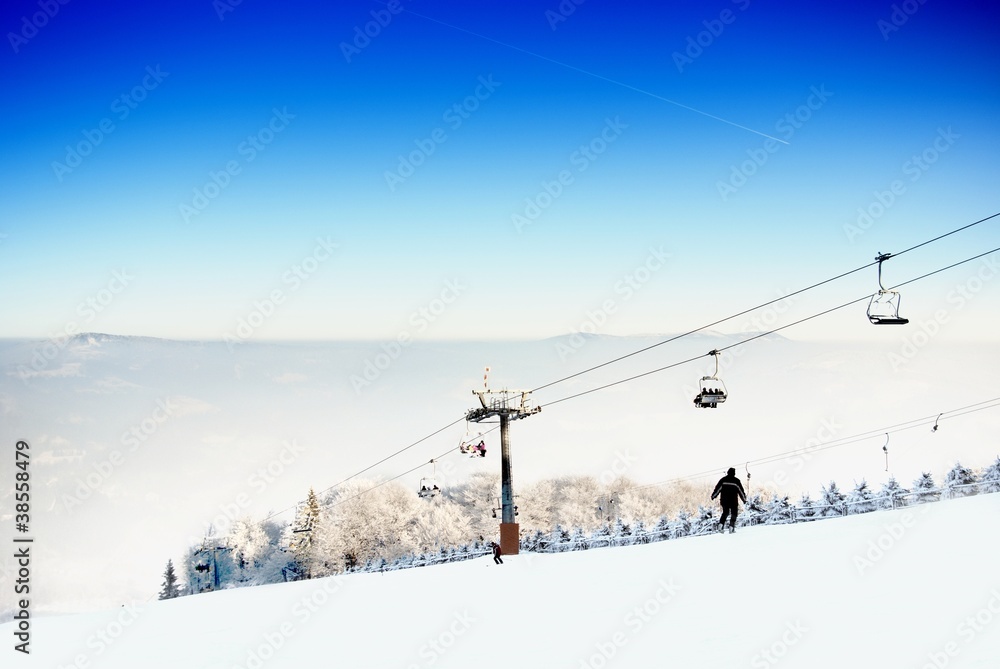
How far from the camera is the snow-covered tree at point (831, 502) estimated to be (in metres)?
34.7

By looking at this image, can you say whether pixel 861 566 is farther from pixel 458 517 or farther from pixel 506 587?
pixel 458 517

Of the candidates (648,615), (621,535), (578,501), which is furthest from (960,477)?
(578,501)

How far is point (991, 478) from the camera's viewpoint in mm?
34500

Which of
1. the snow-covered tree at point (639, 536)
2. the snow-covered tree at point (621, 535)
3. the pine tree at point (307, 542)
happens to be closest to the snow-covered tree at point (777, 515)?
the snow-covered tree at point (639, 536)

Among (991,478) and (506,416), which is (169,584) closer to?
(506,416)

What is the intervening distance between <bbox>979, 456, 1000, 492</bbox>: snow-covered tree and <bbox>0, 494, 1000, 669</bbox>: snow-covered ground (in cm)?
831

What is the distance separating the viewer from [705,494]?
363 ft

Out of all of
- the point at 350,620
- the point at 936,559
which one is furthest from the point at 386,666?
the point at 936,559

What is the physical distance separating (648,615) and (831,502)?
24519mm

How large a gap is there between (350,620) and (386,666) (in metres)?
4.69

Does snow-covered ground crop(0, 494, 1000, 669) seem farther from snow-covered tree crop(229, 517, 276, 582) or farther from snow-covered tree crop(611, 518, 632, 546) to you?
snow-covered tree crop(229, 517, 276, 582)

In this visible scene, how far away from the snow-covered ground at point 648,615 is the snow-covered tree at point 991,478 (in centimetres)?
831

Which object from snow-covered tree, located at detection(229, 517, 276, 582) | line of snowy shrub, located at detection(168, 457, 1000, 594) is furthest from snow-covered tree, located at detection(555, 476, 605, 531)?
snow-covered tree, located at detection(229, 517, 276, 582)

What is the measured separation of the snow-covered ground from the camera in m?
12.1
